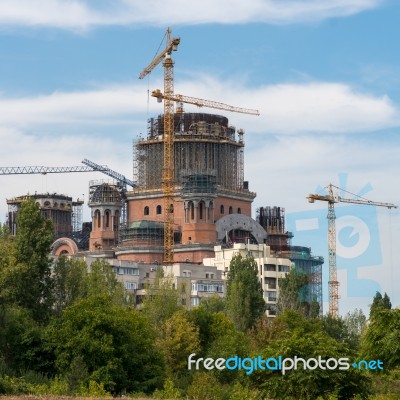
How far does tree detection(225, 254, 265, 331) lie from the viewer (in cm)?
13150

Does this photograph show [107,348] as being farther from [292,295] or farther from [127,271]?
[127,271]

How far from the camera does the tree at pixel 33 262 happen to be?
99.3m

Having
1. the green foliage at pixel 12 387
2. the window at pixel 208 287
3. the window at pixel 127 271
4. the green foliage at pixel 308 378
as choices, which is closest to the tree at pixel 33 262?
the green foliage at pixel 12 387

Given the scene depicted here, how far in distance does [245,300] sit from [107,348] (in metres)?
51.2

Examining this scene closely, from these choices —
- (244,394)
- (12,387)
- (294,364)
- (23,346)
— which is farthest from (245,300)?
(294,364)

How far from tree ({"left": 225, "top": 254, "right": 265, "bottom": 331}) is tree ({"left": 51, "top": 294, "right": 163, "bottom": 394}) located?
39.2m

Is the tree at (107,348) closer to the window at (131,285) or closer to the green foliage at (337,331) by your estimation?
the green foliage at (337,331)

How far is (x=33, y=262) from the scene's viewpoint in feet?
330

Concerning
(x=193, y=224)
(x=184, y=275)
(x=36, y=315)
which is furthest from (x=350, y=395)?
(x=193, y=224)

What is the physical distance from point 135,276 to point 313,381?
120m

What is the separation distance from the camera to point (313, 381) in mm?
66062

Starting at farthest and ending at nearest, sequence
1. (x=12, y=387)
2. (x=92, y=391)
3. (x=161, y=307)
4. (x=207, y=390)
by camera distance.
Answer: (x=161, y=307)
(x=207, y=390)
(x=92, y=391)
(x=12, y=387)

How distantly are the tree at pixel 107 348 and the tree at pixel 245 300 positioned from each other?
129 feet

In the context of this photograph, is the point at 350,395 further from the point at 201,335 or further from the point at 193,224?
the point at 193,224
